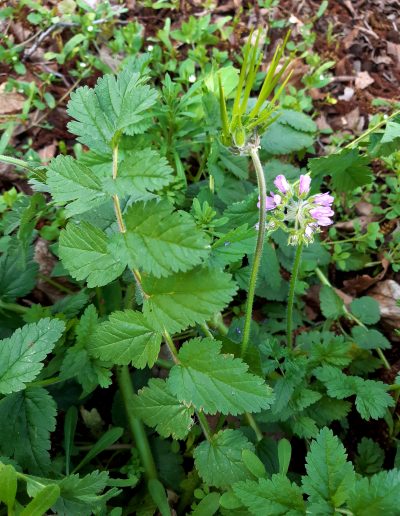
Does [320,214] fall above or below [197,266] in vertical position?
below

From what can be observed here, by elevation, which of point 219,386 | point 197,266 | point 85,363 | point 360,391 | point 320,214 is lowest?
point 360,391

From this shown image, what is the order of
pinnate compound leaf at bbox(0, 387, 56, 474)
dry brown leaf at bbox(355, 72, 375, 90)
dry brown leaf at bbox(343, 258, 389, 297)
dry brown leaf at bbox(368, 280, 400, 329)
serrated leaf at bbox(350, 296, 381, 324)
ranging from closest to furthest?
pinnate compound leaf at bbox(0, 387, 56, 474)
serrated leaf at bbox(350, 296, 381, 324)
dry brown leaf at bbox(368, 280, 400, 329)
dry brown leaf at bbox(343, 258, 389, 297)
dry brown leaf at bbox(355, 72, 375, 90)

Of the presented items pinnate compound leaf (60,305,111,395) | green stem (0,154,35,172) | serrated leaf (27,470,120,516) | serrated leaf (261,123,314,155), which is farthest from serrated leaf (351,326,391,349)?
green stem (0,154,35,172)

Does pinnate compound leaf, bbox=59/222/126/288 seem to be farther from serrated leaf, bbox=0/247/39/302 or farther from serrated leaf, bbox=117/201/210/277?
serrated leaf, bbox=0/247/39/302

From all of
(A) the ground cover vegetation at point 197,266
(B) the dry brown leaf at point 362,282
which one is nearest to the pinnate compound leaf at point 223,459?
(A) the ground cover vegetation at point 197,266

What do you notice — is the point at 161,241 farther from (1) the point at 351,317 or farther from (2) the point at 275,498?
(1) the point at 351,317

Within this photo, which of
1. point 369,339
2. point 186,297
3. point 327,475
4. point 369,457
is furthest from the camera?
point 369,339

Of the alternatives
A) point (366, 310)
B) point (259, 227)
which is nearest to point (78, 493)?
point (259, 227)
